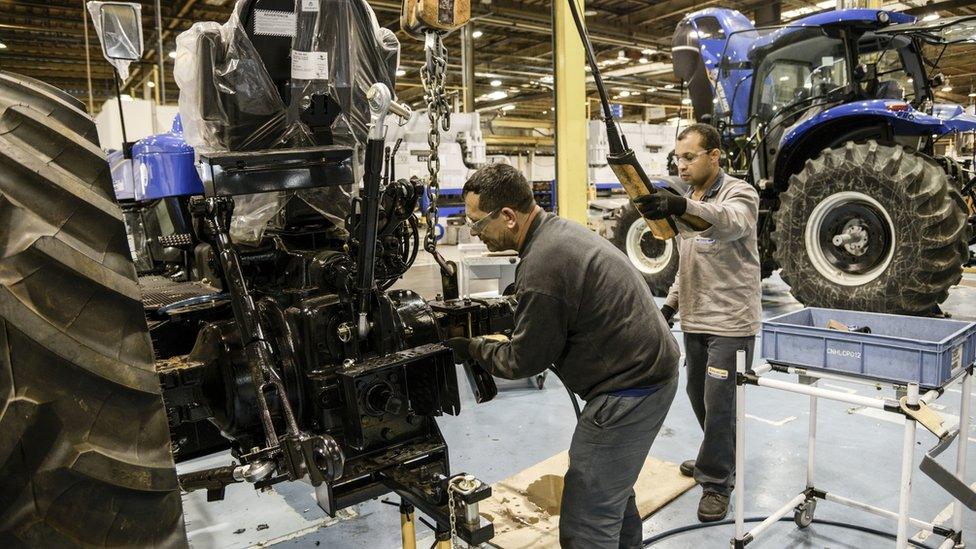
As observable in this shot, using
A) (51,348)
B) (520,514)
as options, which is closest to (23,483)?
(51,348)

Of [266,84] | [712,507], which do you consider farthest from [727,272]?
[266,84]

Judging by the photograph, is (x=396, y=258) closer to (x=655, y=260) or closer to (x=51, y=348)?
(x=51, y=348)

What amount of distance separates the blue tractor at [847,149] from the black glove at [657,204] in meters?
3.75

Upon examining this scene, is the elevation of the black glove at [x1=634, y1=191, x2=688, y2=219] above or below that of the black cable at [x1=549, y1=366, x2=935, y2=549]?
above

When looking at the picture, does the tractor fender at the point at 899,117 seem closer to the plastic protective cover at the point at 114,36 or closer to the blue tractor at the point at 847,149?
the blue tractor at the point at 847,149

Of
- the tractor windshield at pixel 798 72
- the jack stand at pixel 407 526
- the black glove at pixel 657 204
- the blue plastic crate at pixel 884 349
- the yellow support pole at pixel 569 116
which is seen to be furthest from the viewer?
the tractor windshield at pixel 798 72

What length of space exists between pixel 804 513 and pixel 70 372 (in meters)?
2.94

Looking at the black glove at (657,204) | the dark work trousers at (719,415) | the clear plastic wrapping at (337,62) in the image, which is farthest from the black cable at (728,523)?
the clear plastic wrapping at (337,62)

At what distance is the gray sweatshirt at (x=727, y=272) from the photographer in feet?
10.3

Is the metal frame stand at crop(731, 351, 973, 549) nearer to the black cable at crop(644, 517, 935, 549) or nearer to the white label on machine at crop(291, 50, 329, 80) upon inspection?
the black cable at crop(644, 517, 935, 549)

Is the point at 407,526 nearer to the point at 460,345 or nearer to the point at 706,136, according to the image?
the point at 460,345

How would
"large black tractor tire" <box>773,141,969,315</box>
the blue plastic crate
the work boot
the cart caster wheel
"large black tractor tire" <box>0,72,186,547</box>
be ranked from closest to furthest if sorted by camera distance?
"large black tractor tire" <box>0,72,186,547</box>
the blue plastic crate
the cart caster wheel
the work boot
"large black tractor tire" <box>773,141,969,315</box>

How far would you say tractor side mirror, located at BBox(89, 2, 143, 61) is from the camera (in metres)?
2.26

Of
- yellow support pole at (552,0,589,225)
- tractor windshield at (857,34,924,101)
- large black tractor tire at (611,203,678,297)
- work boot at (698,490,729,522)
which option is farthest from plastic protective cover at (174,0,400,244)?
large black tractor tire at (611,203,678,297)
